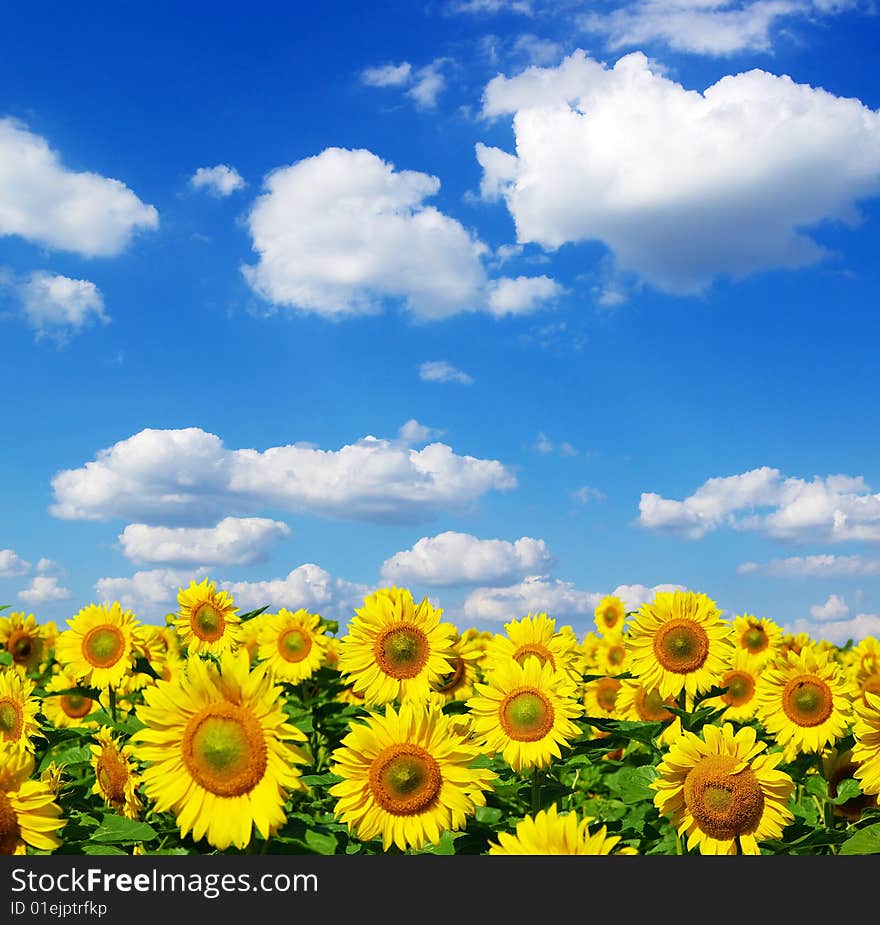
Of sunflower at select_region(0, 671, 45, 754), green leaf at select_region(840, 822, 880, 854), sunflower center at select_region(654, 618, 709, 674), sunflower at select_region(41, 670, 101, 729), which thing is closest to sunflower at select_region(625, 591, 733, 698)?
sunflower center at select_region(654, 618, 709, 674)

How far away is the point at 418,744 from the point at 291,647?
21.1 ft

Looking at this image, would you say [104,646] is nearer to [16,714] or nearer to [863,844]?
[16,714]

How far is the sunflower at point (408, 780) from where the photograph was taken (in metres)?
5.03

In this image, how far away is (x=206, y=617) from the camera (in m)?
9.96

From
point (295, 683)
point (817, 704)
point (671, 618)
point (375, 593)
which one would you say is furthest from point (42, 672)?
point (817, 704)

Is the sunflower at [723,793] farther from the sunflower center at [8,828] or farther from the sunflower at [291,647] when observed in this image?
the sunflower at [291,647]

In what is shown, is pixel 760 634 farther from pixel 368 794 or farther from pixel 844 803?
pixel 368 794

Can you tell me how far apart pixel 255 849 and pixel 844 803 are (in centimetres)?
468

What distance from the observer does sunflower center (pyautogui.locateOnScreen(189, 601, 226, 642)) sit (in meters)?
9.96

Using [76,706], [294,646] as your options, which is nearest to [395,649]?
[294,646]

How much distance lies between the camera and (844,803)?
6969mm

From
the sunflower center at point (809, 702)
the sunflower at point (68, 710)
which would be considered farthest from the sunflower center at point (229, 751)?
the sunflower at point (68, 710)

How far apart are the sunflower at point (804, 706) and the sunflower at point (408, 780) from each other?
4509 millimetres

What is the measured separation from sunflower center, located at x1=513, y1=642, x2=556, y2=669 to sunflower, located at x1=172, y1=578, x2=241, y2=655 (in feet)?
11.6
